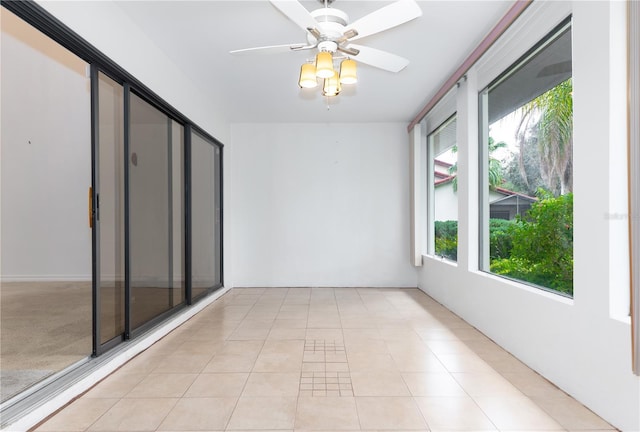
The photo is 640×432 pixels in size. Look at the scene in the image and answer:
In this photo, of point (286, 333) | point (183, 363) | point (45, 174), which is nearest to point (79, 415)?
point (183, 363)

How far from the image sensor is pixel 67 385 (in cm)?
221

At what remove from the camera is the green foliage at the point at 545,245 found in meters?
2.43

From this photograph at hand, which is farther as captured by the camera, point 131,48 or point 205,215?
point 205,215

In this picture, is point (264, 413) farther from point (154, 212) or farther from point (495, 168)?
point (495, 168)

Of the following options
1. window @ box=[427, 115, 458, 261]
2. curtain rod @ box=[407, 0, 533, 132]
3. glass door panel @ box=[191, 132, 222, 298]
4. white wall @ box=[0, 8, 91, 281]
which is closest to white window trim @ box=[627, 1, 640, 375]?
curtain rod @ box=[407, 0, 533, 132]

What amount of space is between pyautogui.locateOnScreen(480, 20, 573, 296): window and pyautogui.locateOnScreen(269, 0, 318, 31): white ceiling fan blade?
1720 mm

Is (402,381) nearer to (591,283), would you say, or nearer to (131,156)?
(591,283)

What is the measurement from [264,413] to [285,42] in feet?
9.99

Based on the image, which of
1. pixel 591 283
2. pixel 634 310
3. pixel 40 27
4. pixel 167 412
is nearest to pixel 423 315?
pixel 591 283

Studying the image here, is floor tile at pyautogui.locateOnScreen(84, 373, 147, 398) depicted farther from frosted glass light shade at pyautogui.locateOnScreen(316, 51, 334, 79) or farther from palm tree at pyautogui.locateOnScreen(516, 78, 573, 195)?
palm tree at pyautogui.locateOnScreen(516, 78, 573, 195)

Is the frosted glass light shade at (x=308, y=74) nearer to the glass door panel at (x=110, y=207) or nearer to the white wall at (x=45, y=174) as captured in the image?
the glass door panel at (x=110, y=207)

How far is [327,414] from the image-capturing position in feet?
6.68

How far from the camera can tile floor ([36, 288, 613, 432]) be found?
1.96 metres

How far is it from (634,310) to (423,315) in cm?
267
